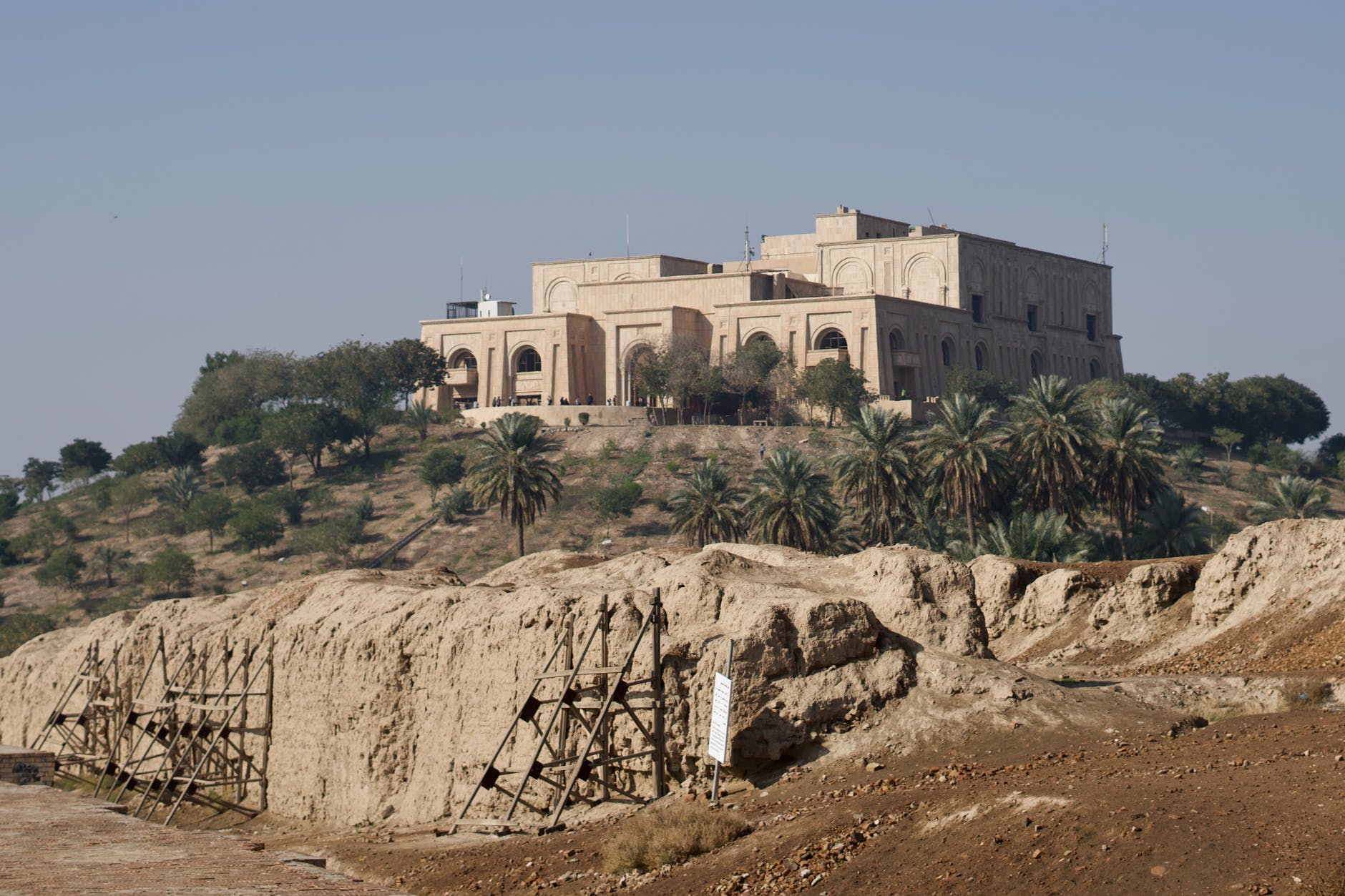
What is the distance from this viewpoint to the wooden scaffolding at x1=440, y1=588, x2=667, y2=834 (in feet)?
58.9

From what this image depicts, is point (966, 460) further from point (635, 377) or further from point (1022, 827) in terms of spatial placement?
point (635, 377)

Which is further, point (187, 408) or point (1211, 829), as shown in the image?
point (187, 408)

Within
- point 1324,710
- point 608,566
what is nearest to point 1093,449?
point 608,566

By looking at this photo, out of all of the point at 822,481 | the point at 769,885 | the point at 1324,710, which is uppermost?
the point at 822,481

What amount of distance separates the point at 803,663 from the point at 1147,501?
156 feet

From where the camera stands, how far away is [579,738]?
62.2ft

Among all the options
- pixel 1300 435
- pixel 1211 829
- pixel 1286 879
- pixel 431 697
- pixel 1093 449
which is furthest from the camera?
pixel 1300 435

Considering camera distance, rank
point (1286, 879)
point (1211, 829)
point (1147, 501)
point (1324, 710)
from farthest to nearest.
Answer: point (1147, 501) → point (1324, 710) → point (1211, 829) → point (1286, 879)

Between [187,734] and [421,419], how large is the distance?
73.2 meters

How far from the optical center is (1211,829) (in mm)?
12789

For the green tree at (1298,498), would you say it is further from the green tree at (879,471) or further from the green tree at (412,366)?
the green tree at (412,366)

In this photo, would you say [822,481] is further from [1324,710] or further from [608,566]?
[1324,710]

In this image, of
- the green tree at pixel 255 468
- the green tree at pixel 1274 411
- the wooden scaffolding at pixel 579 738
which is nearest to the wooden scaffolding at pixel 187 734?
the wooden scaffolding at pixel 579 738

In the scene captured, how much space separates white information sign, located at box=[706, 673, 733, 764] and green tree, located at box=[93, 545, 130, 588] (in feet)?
239
